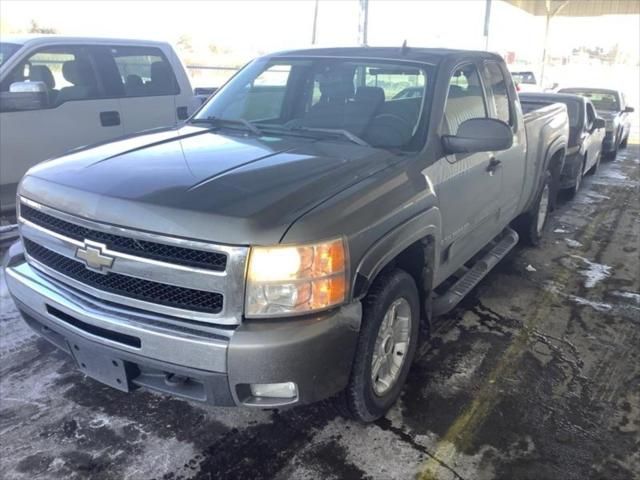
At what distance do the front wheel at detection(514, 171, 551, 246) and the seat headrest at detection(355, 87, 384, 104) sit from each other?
290cm

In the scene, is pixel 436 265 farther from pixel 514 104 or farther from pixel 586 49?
pixel 586 49

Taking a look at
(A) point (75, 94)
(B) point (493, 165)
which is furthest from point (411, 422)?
(A) point (75, 94)

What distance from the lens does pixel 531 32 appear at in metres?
47.7

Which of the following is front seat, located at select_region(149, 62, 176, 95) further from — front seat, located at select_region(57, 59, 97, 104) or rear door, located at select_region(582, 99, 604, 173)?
rear door, located at select_region(582, 99, 604, 173)

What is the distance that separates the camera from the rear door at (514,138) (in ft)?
14.6

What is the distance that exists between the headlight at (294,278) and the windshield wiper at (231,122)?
1456 mm

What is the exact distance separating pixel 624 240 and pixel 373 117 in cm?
457

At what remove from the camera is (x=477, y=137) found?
3.38 m

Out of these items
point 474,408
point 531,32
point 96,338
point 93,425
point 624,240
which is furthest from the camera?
point 531,32

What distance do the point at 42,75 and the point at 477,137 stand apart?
4.80 meters

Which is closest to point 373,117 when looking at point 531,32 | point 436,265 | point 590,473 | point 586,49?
point 436,265

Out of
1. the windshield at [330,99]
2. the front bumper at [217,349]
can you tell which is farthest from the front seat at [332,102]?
the front bumper at [217,349]

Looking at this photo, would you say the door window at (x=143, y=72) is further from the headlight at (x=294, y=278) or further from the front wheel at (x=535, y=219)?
the headlight at (x=294, y=278)

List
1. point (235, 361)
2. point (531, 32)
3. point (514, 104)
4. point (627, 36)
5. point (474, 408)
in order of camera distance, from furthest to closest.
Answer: point (627, 36) → point (531, 32) → point (514, 104) → point (474, 408) → point (235, 361)
